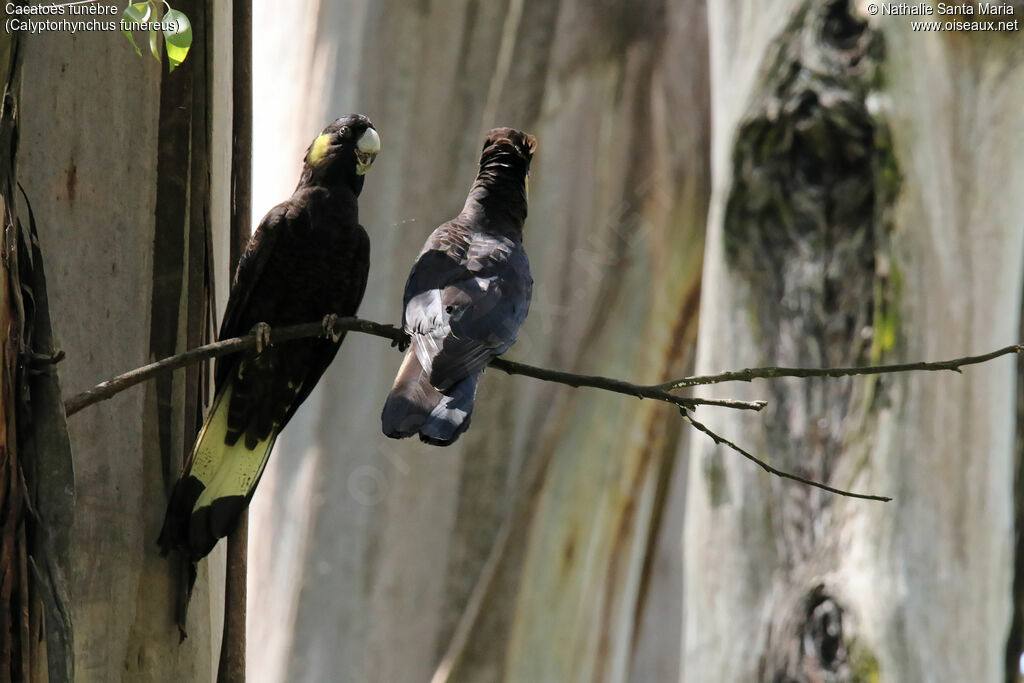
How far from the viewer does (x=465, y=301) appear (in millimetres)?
1564

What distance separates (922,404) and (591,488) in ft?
4.17

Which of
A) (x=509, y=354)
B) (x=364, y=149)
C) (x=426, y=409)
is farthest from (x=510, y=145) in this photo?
(x=509, y=354)

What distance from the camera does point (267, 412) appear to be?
64.8 inches

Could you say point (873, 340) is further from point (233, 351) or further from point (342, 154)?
point (233, 351)

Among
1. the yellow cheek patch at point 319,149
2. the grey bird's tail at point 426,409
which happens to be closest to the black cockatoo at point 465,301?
the grey bird's tail at point 426,409

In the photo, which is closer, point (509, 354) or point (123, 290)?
point (123, 290)

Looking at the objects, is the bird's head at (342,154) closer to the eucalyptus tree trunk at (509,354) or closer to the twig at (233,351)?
the twig at (233,351)

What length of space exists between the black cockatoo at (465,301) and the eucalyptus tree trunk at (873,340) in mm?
796

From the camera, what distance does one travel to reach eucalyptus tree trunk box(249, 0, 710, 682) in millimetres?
3172

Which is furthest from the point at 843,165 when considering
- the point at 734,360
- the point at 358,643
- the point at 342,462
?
the point at 358,643

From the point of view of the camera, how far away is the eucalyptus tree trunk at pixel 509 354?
3172 mm

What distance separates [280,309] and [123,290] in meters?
0.54

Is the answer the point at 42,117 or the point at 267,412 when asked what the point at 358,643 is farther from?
the point at 42,117

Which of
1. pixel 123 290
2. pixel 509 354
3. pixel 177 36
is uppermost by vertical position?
pixel 177 36
